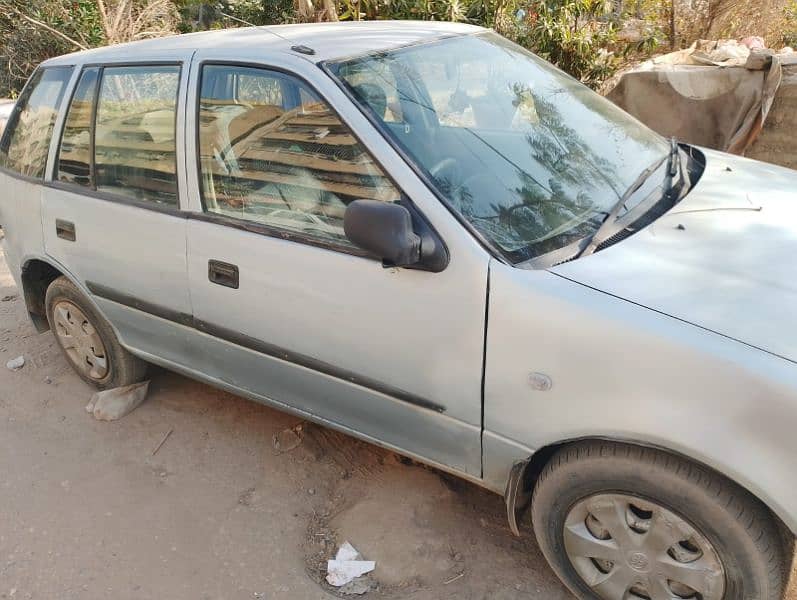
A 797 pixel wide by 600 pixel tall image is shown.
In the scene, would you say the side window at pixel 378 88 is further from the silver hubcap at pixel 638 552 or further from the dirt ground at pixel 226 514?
the dirt ground at pixel 226 514

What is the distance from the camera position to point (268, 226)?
8.26 feet

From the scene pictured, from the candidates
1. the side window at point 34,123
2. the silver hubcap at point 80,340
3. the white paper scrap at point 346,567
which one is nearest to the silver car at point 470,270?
the side window at point 34,123

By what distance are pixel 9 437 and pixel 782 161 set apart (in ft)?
18.5

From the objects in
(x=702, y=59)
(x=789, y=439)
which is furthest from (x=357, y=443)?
(x=702, y=59)

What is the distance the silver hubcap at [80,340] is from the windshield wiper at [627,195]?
262cm

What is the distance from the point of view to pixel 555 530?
85.9 inches

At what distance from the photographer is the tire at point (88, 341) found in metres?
3.48

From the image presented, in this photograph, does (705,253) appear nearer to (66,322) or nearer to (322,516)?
(322,516)

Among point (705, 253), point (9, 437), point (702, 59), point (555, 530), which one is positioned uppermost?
point (702, 59)

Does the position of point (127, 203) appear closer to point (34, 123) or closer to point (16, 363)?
point (34, 123)

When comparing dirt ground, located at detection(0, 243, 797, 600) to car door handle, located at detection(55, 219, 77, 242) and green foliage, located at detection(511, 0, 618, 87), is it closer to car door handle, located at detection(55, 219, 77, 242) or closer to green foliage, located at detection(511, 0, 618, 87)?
car door handle, located at detection(55, 219, 77, 242)

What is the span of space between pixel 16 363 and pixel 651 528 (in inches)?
152

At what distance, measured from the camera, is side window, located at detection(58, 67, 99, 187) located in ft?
10.4

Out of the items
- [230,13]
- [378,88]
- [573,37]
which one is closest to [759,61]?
[573,37]
